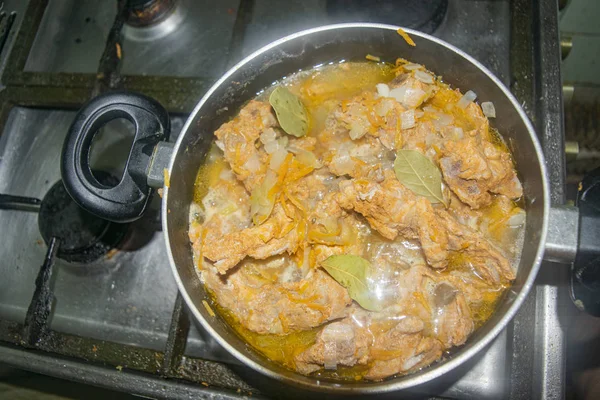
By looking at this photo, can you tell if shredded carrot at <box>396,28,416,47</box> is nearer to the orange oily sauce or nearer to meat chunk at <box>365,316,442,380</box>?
the orange oily sauce

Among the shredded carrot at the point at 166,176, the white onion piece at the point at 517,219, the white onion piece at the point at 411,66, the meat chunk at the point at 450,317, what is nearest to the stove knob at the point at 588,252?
the white onion piece at the point at 517,219

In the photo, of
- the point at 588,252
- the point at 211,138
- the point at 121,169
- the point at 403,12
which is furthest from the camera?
the point at 121,169

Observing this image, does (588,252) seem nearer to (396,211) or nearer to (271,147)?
(396,211)

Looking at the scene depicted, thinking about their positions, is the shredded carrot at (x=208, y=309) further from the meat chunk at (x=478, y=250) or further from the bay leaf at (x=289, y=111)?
the meat chunk at (x=478, y=250)

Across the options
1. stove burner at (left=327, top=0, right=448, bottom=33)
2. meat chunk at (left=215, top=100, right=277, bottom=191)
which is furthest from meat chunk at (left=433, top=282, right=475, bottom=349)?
stove burner at (left=327, top=0, right=448, bottom=33)

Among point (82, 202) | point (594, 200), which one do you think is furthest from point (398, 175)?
point (82, 202)

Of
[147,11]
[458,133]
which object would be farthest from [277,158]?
[147,11]
